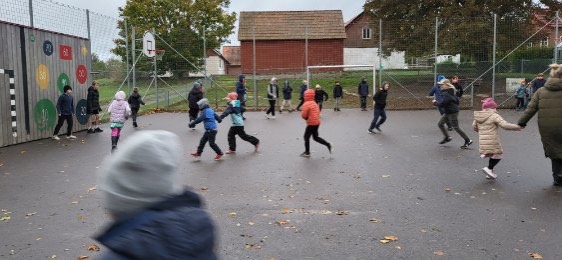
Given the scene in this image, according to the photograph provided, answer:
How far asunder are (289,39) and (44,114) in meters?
25.4

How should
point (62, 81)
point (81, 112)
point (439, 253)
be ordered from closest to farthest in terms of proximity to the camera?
point (439, 253) < point (62, 81) < point (81, 112)

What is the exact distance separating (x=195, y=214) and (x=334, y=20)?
42.8 meters

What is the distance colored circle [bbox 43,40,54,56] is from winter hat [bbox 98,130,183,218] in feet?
47.3

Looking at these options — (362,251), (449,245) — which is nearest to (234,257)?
(362,251)

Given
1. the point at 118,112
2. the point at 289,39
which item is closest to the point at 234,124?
the point at 118,112

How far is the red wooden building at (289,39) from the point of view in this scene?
3631cm

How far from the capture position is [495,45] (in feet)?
80.9

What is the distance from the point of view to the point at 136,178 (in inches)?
73.8

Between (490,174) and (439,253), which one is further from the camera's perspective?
(490,174)

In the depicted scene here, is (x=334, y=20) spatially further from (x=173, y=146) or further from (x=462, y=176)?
(x=173, y=146)

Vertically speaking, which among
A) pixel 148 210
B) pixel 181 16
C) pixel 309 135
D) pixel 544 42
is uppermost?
pixel 181 16

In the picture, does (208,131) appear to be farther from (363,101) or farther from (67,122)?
(363,101)

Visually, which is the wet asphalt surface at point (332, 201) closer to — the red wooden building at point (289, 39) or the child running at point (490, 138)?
the child running at point (490, 138)

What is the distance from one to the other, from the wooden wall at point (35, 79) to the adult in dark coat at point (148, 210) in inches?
510
